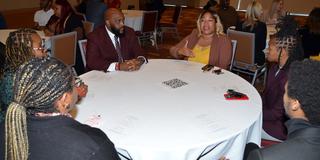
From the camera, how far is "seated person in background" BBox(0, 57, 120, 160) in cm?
129

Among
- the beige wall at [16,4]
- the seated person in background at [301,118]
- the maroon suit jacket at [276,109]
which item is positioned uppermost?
the seated person in background at [301,118]

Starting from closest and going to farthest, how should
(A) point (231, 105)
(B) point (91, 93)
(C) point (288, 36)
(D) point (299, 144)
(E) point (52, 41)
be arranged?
(D) point (299, 144) → (A) point (231, 105) → (B) point (91, 93) → (C) point (288, 36) → (E) point (52, 41)

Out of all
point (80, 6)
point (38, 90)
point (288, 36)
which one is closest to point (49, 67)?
point (38, 90)

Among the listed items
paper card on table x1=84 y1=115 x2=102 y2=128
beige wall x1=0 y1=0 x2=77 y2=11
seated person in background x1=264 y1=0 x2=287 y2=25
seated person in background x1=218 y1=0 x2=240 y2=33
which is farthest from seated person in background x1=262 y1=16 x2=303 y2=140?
beige wall x1=0 y1=0 x2=77 y2=11

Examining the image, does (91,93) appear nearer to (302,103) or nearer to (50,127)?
(50,127)

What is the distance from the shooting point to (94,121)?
2074mm

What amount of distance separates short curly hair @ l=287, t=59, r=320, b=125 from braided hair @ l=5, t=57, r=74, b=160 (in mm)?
971

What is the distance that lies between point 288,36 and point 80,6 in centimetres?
579

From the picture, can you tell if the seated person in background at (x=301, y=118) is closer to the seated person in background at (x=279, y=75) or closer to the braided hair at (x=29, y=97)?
the braided hair at (x=29, y=97)

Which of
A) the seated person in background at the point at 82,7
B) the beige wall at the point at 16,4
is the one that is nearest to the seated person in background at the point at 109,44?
the seated person in background at the point at 82,7

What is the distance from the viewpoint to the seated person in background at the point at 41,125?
1.29m

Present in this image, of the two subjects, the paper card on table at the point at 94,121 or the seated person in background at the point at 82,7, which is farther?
the seated person in background at the point at 82,7

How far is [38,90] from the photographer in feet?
4.32

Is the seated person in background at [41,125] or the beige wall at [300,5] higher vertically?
the seated person in background at [41,125]
